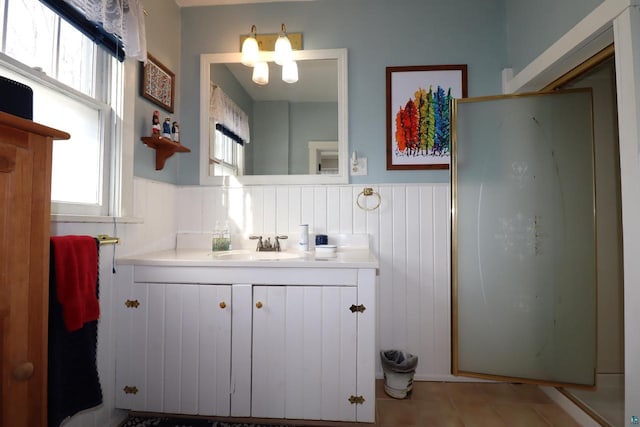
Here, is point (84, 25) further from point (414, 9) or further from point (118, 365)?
point (414, 9)

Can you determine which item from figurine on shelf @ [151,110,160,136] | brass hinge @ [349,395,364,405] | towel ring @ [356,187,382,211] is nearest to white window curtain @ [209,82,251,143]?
figurine on shelf @ [151,110,160,136]

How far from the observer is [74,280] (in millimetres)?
1124

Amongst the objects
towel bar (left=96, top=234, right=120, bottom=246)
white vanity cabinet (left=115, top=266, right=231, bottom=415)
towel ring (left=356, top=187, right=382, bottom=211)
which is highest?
towel ring (left=356, top=187, right=382, bottom=211)

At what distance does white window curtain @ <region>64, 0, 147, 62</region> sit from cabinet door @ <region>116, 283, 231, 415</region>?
3.80 ft

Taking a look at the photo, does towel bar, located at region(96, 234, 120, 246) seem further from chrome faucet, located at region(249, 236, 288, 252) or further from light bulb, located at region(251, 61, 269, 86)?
light bulb, located at region(251, 61, 269, 86)

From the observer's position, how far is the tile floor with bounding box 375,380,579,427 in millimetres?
1616

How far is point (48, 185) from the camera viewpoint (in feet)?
2.66

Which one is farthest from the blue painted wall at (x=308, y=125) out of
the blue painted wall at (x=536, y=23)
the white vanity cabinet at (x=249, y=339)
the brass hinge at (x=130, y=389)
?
the brass hinge at (x=130, y=389)

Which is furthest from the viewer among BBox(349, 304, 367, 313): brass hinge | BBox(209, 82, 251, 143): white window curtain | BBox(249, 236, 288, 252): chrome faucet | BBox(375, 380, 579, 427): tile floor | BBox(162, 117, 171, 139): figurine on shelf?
BBox(209, 82, 251, 143): white window curtain

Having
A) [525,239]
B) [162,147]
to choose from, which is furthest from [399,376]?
[162,147]

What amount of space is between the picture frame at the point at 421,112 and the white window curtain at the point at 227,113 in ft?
3.18

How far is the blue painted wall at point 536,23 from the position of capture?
1.48 meters

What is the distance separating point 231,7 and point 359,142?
128cm

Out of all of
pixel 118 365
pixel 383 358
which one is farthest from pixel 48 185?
pixel 383 358
